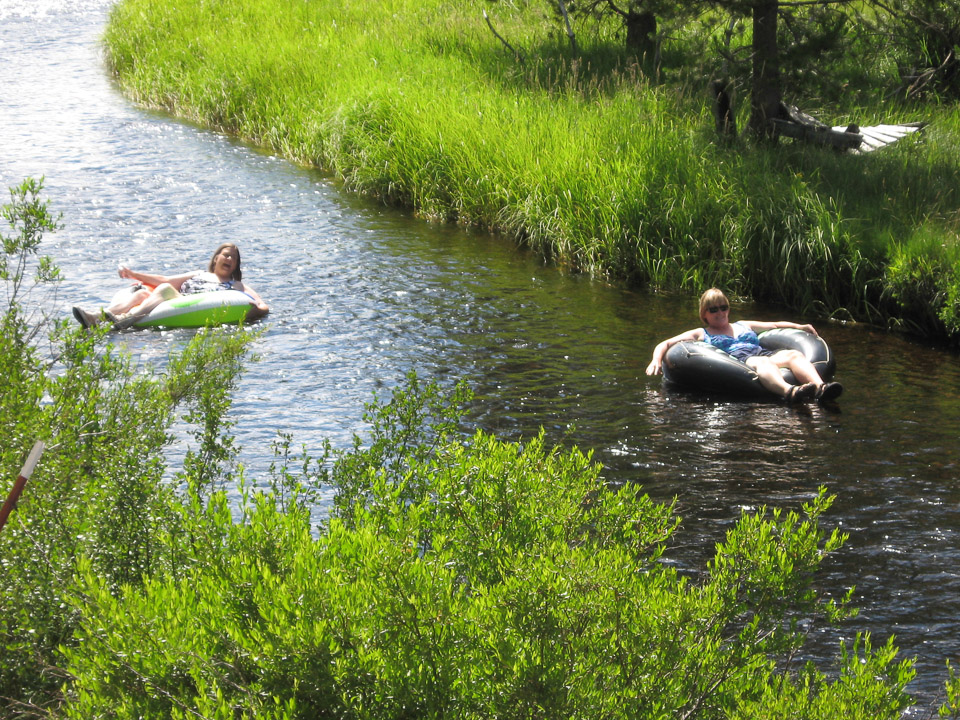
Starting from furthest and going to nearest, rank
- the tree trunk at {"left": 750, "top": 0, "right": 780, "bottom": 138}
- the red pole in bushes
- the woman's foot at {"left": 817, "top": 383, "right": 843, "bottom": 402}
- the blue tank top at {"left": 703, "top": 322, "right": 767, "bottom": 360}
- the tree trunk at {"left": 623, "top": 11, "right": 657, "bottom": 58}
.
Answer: the tree trunk at {"left": 623, "top": 11, "right": 657, "bottom": 58}, the tree trunk at {"left": 750, "top": 0, "right": 780, "bottom": 138}, the blue tank top at {"left": 703, "top": 322, "right": 767, "bottom": 360}, the woman's foot at {"left": 817, "top": 383, "right": 843, "bottom": 402}, the red pole in bushes

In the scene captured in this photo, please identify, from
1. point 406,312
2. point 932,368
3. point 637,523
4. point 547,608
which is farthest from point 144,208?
point 547,608

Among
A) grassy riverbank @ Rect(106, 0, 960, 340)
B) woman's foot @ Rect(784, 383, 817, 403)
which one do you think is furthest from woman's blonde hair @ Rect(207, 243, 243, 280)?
woman's foot @ Rect(784, 383, 817, 403)

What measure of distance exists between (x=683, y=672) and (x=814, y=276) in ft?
25.8

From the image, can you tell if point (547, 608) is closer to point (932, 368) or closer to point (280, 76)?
point (932, 368)

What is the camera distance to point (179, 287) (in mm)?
9445

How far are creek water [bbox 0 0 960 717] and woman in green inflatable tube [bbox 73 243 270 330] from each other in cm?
18

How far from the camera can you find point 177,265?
411 inches

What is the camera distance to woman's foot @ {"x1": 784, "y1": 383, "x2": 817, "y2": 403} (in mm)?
7648

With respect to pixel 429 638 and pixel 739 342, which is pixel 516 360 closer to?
pixel 739 342

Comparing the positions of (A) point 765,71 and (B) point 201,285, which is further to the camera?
(A) point 765,71

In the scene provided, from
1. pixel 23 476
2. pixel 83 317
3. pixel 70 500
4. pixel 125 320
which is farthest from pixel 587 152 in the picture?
pixel 23 476

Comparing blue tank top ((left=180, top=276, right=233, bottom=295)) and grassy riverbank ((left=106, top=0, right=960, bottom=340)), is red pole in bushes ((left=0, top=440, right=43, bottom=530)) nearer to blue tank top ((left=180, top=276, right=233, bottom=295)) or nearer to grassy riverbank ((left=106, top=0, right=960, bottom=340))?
blue tank top ((left=180, top=276, right=233, bottom=295))

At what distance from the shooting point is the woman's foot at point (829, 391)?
7555 mm

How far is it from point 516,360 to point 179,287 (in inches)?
127
